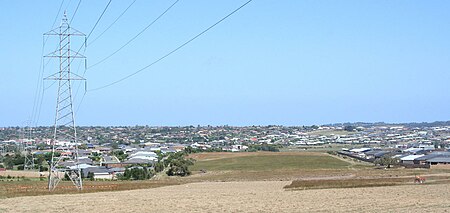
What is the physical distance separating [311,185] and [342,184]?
2605 millimetres

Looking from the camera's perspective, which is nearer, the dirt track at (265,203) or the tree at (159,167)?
the dirt track at (265,203)

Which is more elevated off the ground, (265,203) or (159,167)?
(265,203)

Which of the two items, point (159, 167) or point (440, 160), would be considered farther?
point (440, 160)

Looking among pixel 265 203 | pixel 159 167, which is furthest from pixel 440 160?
pixel 265 203

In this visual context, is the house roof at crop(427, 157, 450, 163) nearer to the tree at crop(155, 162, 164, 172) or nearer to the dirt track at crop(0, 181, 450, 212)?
the tree at crop(155, 162, 164, 172)

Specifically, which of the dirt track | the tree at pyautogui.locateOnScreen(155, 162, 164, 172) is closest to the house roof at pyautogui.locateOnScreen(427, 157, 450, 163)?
the tree at pyautogui.locateOnScreen(155, 162, 164, 172)

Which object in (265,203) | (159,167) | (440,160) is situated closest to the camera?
(265,203)

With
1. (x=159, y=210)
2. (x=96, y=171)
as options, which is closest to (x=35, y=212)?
(x=159, y=210)

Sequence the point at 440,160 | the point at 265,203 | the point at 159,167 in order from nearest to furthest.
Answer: the point at 265,203 < the point at 159,167 < the point at 440,160

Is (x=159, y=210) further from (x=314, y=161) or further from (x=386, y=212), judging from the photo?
(x=314, y=161)

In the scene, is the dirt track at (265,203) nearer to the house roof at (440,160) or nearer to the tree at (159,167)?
the tree at (159,167)

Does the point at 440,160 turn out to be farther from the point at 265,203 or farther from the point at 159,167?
the point at 265,203

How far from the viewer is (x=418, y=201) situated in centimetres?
3503

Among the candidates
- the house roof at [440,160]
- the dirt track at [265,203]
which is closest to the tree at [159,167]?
the house roof at [440,160]
